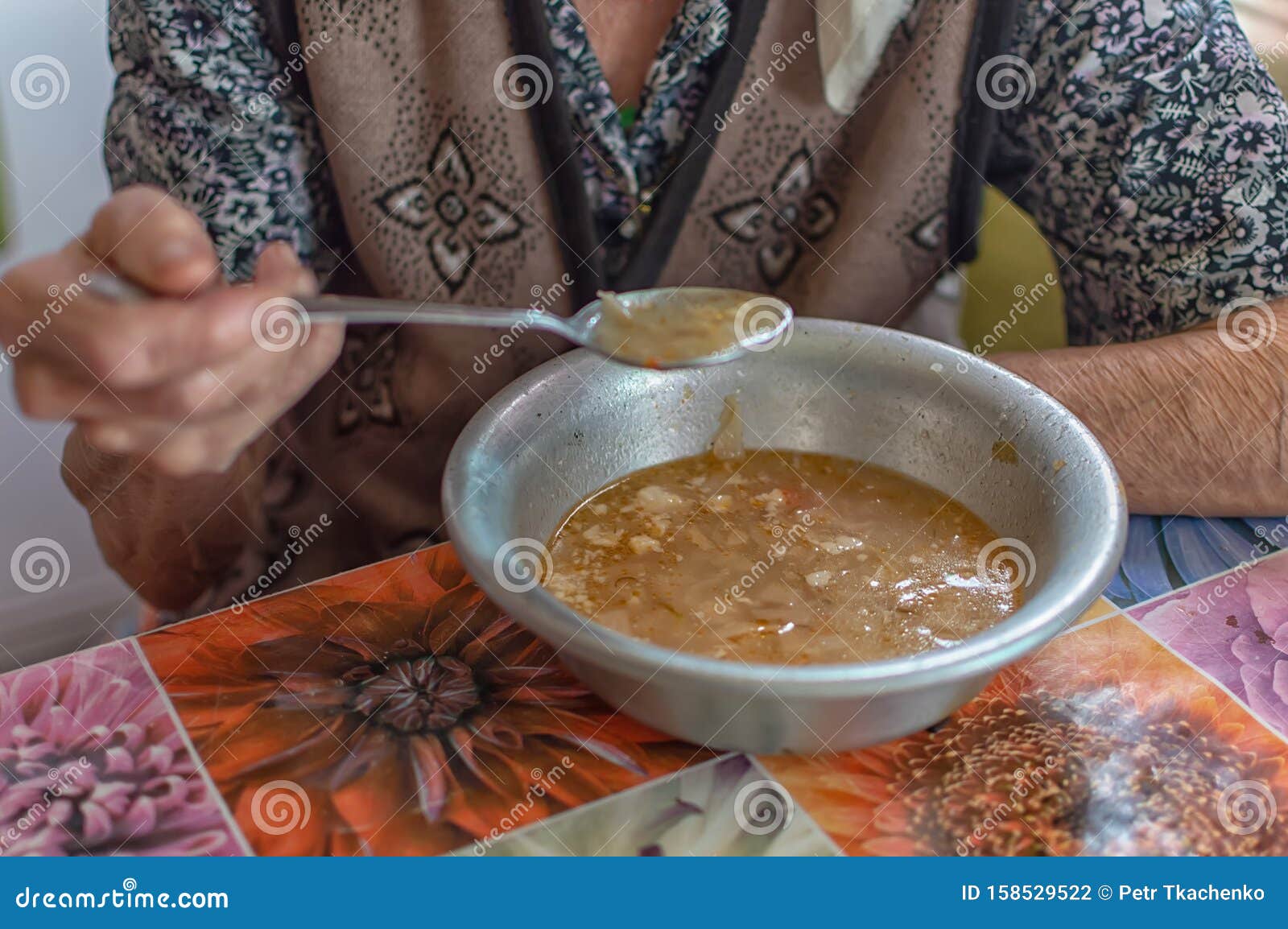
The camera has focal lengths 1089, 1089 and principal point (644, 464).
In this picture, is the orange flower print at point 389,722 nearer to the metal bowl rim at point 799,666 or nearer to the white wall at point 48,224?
the metal bowl rim at point 799,666

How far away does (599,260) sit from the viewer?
154 centimetres

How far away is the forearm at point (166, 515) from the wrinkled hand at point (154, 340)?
437mm

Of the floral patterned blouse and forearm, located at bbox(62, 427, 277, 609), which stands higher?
the floral patterned blouse

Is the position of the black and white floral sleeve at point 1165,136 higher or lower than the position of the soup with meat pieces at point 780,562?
higher

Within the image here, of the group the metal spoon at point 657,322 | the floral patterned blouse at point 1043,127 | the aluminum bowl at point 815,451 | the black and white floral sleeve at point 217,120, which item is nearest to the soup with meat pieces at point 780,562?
the aluminum bowl at point 815,451

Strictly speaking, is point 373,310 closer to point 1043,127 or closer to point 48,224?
point 1043,127

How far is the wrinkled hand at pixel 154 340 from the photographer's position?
865 millimetres

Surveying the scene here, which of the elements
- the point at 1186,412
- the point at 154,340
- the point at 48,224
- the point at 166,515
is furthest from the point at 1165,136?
the point at 48,224

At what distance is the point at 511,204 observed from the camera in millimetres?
1494

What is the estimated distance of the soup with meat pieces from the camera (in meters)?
1.05

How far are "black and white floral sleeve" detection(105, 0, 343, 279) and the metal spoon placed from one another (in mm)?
308

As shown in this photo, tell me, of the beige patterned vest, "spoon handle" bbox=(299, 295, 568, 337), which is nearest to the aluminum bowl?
"spoon handle" bbox=(299, 295, 568, 337)

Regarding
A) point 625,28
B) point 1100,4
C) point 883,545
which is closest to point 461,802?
point 883,545

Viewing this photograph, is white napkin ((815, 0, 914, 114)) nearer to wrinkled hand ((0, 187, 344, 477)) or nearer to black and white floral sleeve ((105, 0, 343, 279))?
black and white floral sleeve ((105, 0, 343, 279))
